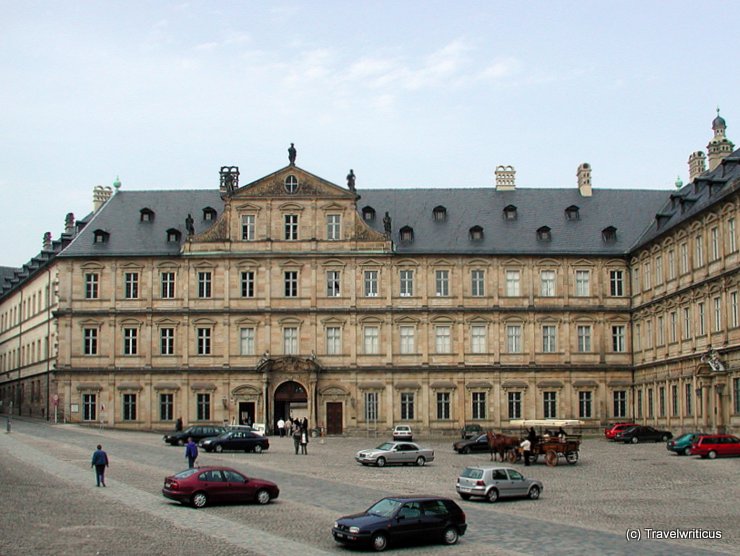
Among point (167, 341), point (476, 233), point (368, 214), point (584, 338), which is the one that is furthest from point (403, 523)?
point (368, 214)

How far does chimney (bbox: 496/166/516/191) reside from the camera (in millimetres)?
90750

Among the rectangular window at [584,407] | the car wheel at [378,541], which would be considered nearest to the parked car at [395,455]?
the car wheel at [378,541]

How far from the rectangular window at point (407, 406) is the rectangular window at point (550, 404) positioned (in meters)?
10.0

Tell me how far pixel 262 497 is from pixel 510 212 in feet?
178

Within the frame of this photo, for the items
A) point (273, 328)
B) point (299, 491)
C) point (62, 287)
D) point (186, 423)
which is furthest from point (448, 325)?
point (299, 491)

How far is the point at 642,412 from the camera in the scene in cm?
8231

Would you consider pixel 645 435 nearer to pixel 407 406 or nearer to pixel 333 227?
pixel 407 406

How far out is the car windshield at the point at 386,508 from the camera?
1120 inches

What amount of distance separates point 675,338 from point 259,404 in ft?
99.8

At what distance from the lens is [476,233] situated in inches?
3376

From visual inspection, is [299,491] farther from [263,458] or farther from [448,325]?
[448,325]

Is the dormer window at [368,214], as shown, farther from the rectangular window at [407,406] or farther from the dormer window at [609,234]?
the dormer window at [609,234]

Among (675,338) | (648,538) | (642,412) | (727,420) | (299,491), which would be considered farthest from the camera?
(642,412)

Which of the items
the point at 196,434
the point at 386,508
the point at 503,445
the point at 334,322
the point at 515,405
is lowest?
the point at 503,445
